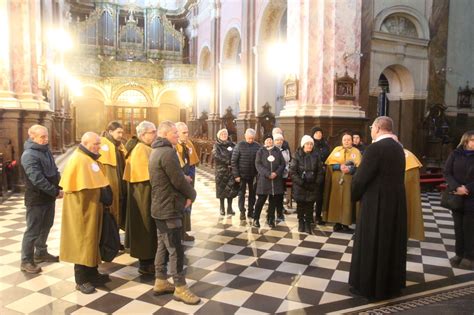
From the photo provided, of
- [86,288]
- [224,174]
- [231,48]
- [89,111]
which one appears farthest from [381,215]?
[89,111]

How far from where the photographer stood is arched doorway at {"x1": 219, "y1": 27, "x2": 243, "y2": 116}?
59.3 ft

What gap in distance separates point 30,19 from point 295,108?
6.62m

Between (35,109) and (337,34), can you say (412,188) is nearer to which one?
(337,34)

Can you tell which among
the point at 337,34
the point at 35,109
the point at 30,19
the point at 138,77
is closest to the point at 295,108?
the point at 337,34

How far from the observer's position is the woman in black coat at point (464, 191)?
4.83m

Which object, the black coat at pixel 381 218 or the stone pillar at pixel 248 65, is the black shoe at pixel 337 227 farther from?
the stone pillar at pixel 248 65

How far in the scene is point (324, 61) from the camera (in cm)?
941

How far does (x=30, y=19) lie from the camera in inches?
379

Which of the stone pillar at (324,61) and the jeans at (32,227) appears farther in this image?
the stone pillar at (324,61)

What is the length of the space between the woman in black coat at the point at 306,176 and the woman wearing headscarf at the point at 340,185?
29 cm

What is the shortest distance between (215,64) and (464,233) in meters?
15.5

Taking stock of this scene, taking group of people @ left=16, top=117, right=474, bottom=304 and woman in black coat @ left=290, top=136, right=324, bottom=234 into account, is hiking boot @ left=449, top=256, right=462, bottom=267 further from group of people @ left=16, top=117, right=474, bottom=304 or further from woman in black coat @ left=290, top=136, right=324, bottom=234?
woman in black coat @ left=290, top=136, right=324, bottom=234

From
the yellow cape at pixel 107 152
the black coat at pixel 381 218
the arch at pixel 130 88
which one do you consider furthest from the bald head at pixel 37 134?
the arch at pixel 130 88

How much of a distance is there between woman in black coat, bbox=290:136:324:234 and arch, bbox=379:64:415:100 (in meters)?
7.26
